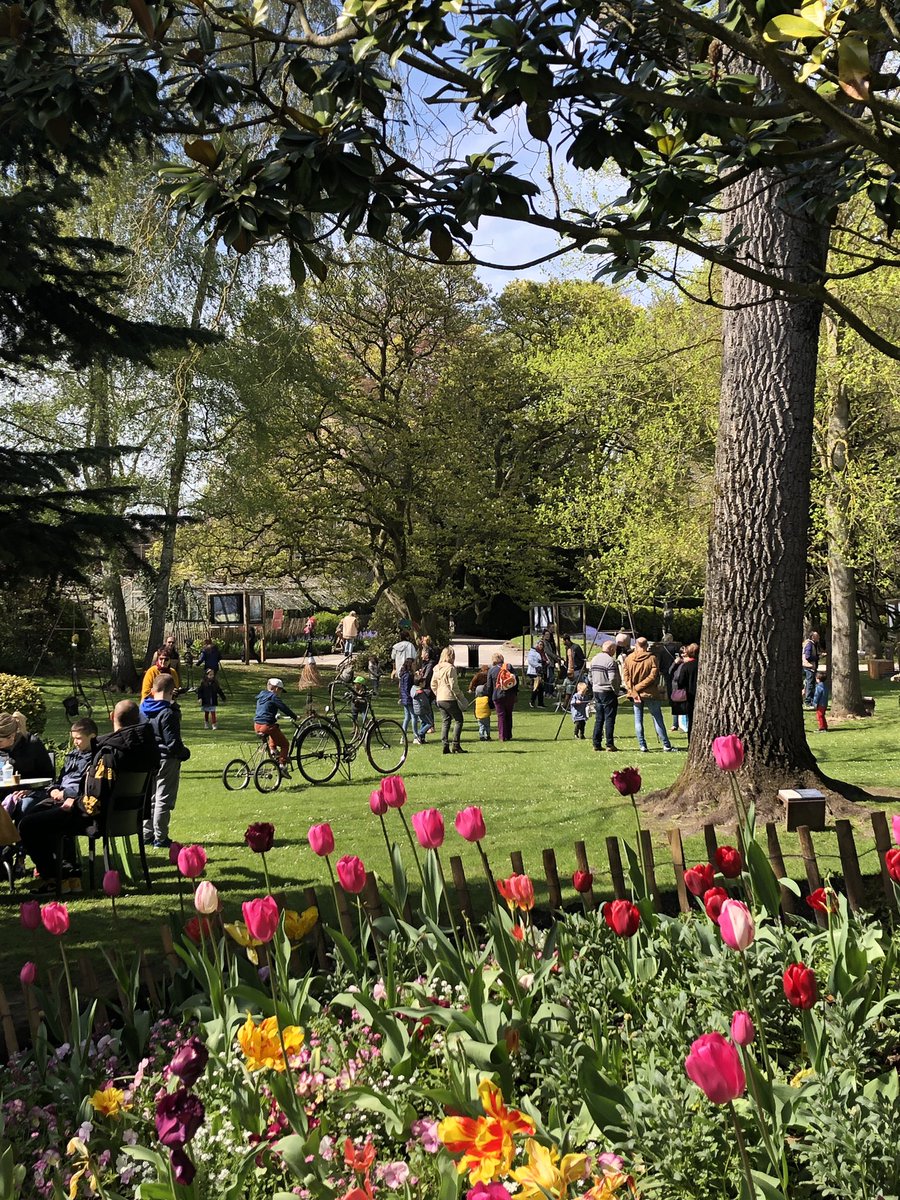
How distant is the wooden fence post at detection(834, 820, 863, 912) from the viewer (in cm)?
444

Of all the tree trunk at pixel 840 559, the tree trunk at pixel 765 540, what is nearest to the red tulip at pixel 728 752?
the tree trunk at pixel 765 540

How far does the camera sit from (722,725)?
8164 mm

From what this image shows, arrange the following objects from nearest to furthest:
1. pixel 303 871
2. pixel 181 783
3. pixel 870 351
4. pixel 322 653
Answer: pixel 303 871
pixel 181 783
pixel 870 351
pixel 322 653

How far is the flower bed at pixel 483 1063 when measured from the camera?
2.37m

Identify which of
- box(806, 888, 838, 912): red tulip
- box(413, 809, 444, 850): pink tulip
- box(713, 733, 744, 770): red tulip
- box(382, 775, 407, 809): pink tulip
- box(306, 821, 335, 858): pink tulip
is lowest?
box(806, 888, 838, 912): red tulip

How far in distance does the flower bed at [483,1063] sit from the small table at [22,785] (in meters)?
4.16

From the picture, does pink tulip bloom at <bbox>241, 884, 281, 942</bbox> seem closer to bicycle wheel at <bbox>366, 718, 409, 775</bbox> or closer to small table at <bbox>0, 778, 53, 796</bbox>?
small table at <bbox>0, 778, 53, 796</bbox>

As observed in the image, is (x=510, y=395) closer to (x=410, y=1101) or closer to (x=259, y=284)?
(x=259, y=284)

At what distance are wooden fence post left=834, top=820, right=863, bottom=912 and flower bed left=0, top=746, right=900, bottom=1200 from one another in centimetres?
40

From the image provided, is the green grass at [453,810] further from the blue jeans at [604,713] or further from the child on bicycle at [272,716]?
the child on bicycle at [272,716]

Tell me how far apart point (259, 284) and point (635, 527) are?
34.4 ft

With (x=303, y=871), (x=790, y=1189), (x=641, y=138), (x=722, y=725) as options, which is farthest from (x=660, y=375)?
(x=790, y=1189)

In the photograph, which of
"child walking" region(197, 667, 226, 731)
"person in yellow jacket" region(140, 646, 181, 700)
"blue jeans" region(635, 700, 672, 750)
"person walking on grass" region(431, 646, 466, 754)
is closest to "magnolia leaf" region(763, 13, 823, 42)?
"person in yellow jacket" region(140, 646, 181, 700)

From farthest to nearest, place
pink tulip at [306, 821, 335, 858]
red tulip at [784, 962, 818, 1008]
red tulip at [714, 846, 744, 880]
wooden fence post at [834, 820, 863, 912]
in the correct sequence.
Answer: wooden fence post at [834, 820, 863, 912], red tulip at [714, 846, 744, 880], pink tulip at [306, 821, 335, 858], red tulip at [784, 962, 818, 1008]
